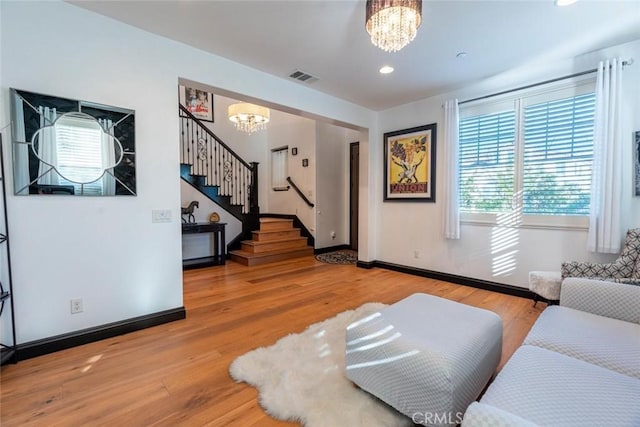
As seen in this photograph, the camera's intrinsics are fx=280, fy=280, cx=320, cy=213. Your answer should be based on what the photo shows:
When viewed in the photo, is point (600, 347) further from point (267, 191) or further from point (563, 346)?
point (267, 191)

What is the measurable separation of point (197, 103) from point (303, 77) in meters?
3.90

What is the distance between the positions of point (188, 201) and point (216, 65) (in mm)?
3144

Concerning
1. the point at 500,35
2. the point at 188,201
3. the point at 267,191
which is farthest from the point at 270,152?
the point at 500,35

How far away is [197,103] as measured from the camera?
6.33 meters

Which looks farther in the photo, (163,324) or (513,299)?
(513,299)

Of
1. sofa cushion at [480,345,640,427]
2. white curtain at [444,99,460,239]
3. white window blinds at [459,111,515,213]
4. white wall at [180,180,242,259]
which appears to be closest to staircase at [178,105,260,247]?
white wall at [180,180,242,259]

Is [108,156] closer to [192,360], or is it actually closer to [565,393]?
[192,360]

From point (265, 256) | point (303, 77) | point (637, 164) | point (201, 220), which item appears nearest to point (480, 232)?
point (637, 164)

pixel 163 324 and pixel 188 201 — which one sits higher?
pixel 188 201

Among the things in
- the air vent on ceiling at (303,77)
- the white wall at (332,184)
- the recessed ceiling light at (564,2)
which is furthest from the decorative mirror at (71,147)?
the white wall at (332,184)

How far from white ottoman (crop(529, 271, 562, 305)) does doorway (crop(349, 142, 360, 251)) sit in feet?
12.8

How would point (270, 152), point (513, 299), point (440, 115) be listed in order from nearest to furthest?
1. point (513, 299)
2. point (440, 115)
3. point (270, 152)

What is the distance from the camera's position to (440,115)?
4.14 meters

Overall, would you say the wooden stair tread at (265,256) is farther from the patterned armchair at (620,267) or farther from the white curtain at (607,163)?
the white curtain at (607,163)
